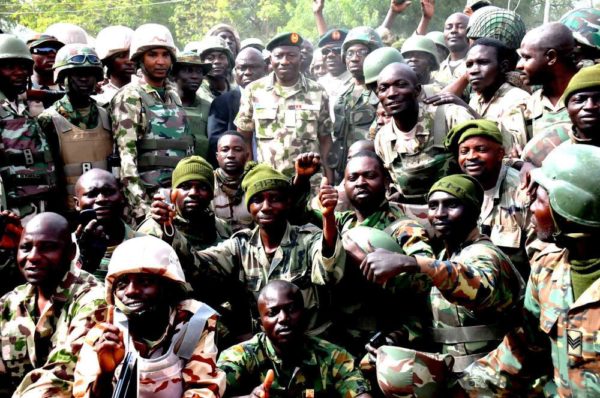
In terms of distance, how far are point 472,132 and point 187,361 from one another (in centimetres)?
276

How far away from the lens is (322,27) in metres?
11.1

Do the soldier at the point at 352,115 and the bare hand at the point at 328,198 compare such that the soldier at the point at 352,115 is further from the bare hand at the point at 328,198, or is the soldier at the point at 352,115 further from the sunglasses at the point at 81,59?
the bare hand at the point at 328,198

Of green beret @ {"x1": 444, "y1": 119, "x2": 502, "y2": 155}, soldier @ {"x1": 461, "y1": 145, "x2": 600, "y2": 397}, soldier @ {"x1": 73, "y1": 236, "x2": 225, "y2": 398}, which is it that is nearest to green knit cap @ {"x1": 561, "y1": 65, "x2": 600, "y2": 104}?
green beret @ {"x1": 444, "y1": 119, "x2": 502, "y2": 155}

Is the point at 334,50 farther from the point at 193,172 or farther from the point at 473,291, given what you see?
the point at 473,291

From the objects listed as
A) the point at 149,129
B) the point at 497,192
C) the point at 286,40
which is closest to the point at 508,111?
the point at 497,192

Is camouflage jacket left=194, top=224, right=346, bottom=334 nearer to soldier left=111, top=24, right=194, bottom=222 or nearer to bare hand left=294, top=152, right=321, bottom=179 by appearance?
bare hand left=294, top=152, right=321, bottom=179

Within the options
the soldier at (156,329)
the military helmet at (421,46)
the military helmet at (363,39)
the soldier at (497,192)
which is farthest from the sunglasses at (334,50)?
the soldier at (156,329)

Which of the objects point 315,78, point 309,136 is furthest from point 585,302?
point 315,78

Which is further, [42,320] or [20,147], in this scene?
[20,147]

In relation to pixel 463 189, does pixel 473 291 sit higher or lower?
lower

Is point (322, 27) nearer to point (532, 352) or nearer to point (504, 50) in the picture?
point (504, 50)

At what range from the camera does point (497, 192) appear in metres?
5.84

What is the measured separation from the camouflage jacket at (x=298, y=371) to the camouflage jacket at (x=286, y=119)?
10.3 ft

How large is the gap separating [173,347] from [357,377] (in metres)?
1.34
